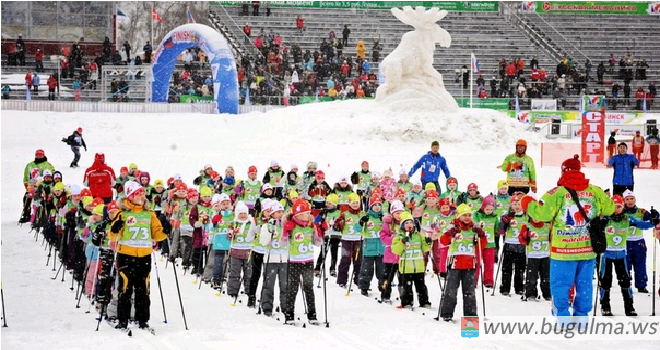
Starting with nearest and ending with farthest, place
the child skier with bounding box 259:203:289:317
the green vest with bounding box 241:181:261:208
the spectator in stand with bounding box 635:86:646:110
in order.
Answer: the child skier with bounding box 259:203:289:317
the green vest with bounding box 241:181:261:208
the spectator in stand with bounding box 635:86:646:110

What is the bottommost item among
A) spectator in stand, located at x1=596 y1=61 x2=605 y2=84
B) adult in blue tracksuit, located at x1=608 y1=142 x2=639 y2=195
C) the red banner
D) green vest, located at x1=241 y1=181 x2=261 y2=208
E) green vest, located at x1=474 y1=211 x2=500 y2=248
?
green vest, located at x1=474 y1=211 x2=500 y2=248

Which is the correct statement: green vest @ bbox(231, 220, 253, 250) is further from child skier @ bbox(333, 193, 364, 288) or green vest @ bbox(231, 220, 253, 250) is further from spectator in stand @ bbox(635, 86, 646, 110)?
spectator in stand @ bbox(635, 86, 646, 110)

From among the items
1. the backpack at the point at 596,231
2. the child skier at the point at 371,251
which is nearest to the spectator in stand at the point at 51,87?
the child skier at the point at 371,251

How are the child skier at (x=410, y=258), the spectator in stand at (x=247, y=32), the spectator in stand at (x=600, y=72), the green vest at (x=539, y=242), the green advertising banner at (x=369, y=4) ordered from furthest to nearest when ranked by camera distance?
the green advertising banner at (x=369, y=4) < the spectator in stand at (x=247, y=32) < the spectator in stand at (x=600, y=72) < the green vest at (x=539, y=242) < the child skier at (x=410, y=258)

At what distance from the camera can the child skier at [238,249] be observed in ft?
44.0

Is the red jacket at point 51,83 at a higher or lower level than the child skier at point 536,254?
higher

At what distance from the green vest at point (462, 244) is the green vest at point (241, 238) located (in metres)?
3.20

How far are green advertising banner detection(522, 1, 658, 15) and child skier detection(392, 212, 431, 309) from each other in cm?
4453

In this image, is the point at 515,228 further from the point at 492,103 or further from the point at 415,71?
the point at 492,103

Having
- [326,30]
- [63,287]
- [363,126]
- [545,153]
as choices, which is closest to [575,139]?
[545,153]

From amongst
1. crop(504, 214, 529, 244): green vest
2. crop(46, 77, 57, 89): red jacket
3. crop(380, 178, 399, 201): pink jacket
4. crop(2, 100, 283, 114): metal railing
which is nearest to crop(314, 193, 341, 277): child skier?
crop(380, 178, 399, 201): pink jacket

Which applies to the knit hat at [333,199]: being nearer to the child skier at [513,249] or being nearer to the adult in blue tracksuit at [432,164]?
the child skier at [513,249]

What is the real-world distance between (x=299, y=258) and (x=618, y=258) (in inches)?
151

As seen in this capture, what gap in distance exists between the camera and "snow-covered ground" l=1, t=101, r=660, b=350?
10.2 meters
